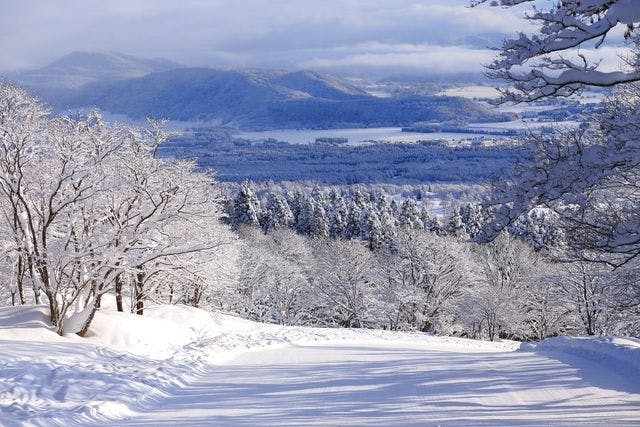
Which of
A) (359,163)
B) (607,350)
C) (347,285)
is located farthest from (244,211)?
(359,163)

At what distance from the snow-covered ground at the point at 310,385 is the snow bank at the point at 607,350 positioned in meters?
0.03

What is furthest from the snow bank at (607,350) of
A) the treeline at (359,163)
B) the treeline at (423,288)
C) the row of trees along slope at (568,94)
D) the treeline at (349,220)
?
the treeline at (359,163)

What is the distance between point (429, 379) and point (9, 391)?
649cm

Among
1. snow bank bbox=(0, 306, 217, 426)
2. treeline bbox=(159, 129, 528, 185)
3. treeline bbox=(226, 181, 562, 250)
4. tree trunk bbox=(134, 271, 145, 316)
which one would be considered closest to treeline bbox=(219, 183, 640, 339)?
treeline bbox=(226, 181, 562, 250)

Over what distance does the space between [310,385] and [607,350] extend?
5424 mm

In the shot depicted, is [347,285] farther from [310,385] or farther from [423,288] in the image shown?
[310,385]

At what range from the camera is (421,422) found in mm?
7766

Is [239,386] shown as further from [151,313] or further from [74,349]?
→ [151,313]

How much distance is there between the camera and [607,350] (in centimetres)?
1124

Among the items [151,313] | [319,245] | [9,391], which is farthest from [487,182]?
[319,245]

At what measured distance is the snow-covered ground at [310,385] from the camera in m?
8.12

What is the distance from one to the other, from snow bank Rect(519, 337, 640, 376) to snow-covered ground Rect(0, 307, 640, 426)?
0.11ft

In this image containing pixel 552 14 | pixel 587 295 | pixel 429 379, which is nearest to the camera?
pixel 552 14

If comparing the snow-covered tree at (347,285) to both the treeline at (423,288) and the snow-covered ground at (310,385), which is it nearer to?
the treeline at (423,288)
